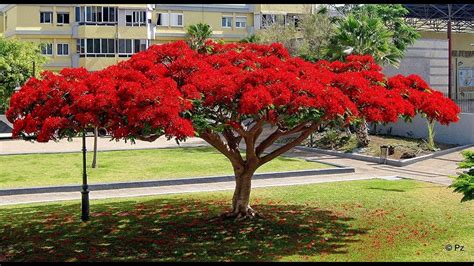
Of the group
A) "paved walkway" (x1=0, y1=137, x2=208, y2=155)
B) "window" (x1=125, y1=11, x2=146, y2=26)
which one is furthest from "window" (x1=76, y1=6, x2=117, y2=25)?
"paved walkway" (x1=0, y1=137, x2=208, y2=155)

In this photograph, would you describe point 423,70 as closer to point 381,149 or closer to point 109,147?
point 381,149

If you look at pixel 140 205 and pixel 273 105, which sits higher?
pixel 273 105

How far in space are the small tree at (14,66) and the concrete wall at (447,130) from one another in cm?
2422

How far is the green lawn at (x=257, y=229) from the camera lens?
1420 cm

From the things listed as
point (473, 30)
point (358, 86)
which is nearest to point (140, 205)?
point (358, 86)

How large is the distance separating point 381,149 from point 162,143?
48.9 feet

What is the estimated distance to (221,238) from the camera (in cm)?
1553

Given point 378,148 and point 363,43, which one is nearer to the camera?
point 378,148

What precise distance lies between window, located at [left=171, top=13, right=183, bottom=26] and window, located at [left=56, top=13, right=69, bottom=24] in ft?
30.9

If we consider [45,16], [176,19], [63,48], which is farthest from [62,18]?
[176,19]

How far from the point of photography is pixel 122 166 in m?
29.3

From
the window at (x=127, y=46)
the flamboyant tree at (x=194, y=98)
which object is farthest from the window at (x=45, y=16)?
the flamboyant tree at (x=194, y=98)

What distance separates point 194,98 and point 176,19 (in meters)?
46.8

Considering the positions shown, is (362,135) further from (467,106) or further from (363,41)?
(467,106)
